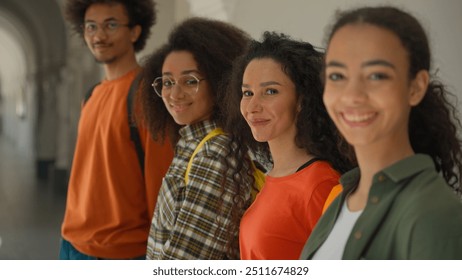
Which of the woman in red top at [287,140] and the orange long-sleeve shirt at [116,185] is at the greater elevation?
the woman in red top at [287,140]

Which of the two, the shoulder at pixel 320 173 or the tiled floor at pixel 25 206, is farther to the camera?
the tiled floor at pixel 25 206

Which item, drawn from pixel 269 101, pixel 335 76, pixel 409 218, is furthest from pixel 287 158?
pixel 409 218

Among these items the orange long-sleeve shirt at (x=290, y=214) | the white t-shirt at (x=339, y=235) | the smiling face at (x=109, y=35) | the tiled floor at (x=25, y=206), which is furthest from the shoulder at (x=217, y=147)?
the tiled floor at (x=25, y=206)

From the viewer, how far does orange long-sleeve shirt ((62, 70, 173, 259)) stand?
2.38m

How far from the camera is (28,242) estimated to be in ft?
14.9

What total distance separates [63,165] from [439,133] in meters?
5.30

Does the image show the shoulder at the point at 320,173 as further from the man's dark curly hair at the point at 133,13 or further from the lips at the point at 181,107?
the man's dark curly hair at the point at 133,13

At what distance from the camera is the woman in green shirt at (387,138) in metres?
1.03

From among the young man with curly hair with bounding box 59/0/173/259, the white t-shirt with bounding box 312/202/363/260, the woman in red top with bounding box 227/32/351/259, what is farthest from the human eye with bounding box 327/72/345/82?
the young man with curly hair with bounding box 59/0/173/259

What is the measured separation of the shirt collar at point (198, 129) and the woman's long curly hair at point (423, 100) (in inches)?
32.6

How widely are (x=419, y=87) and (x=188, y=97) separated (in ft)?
3.24

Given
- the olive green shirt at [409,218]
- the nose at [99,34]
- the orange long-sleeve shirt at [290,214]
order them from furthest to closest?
the nose at [99,34] → the orange long-sleeve shirt at [290,214] → the olive green shirt at [409,218]

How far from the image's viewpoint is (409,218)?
1.03 m
